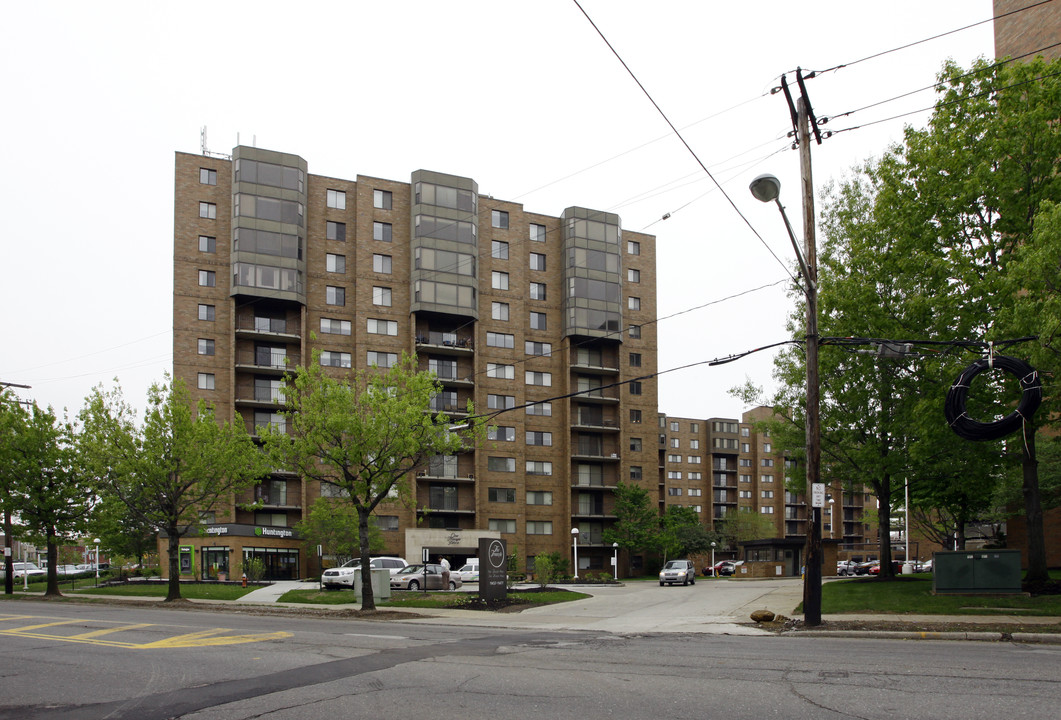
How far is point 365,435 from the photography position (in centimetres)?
2439

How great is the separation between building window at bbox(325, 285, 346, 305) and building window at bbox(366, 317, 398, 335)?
2.67 meters

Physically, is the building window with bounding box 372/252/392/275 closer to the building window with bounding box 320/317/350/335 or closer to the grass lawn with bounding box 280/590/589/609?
the building window with bounding box 320/317/350/335

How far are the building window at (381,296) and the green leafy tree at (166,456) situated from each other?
30.8 metres

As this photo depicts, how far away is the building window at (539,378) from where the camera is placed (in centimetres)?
6770

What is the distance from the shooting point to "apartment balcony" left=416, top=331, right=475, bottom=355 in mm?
63416

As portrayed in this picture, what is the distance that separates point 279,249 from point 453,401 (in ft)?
57.4

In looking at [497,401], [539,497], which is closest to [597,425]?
[539,497]

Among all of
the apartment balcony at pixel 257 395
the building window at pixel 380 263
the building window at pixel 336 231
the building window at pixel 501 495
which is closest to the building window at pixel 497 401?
the building window at pixel 501 495

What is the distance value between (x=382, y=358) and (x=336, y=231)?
A: 10.5 m

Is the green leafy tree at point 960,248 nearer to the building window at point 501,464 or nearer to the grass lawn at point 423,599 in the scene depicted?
the grass lawn at point 423,599

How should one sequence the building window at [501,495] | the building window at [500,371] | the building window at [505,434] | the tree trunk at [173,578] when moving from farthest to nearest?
the building window at [500,371] → the building window at [505,434] → the building window at [501,495] → the tree trunk at [173,578]

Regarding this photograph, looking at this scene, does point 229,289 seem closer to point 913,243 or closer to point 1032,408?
point 913,243

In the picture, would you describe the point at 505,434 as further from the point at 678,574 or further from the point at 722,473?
the point at 722,473

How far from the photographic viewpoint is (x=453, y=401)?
6469 cm
